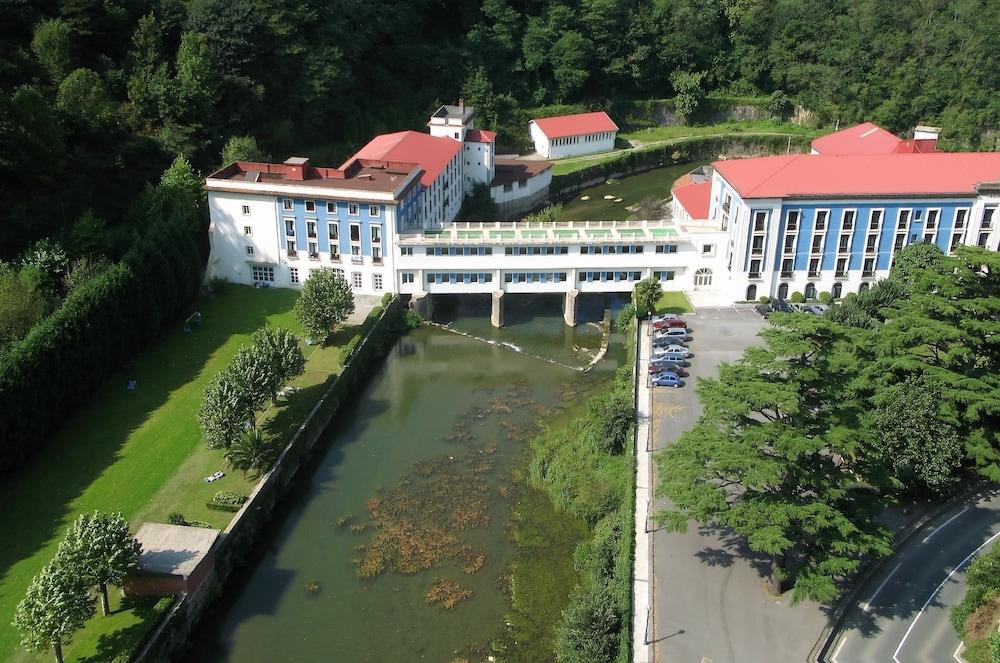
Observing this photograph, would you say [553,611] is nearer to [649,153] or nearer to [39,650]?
[39,650]

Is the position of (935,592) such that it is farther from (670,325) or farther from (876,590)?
(670,325)

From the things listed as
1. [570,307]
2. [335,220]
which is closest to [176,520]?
[335,220]

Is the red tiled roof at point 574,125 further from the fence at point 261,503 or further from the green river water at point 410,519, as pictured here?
the fence at point 261,503

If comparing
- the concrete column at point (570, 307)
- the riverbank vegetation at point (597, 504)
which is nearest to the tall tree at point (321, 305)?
the riverbank vegetation at point (597, 504)

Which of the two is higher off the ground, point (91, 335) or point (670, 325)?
point (91, 335)

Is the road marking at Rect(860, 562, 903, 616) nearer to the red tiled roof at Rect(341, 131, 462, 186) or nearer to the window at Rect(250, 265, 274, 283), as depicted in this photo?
the red tiled roof at Rect(341, 131, 462, 186)

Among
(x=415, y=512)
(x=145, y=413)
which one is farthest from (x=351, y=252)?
(x=415, y=512)
